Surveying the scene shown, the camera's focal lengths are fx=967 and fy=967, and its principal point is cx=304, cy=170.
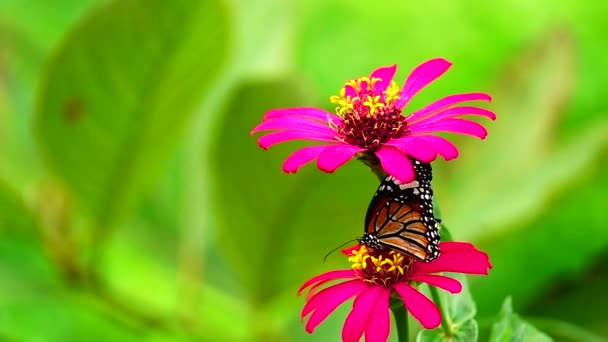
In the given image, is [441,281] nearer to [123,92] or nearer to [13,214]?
[123,92]

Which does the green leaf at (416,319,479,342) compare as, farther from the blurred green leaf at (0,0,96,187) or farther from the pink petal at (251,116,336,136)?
the blurred green leaf at (0,0,96,187)

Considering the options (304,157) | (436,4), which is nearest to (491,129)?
(436,4)

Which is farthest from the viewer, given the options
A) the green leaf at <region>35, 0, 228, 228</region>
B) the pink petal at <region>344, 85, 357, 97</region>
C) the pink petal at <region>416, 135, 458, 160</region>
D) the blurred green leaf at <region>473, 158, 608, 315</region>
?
the blurred green leaf at <region>473, 158, 608, 315</region>

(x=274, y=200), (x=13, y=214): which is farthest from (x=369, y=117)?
(x=13, y=214)

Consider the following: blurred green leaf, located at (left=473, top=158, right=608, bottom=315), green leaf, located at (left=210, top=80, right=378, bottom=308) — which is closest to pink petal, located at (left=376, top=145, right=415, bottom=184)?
green leaf, located at (left=210, top=80, right=378, bottom=308)

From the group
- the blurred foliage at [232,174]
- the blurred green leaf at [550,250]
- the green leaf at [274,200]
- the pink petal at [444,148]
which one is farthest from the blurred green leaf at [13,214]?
the pink petal at [444,148]

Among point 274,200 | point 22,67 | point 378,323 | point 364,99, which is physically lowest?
point 378,323

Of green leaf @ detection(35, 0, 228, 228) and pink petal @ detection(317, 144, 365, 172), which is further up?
green leaf @ detection(35, 0, 228, 228)
